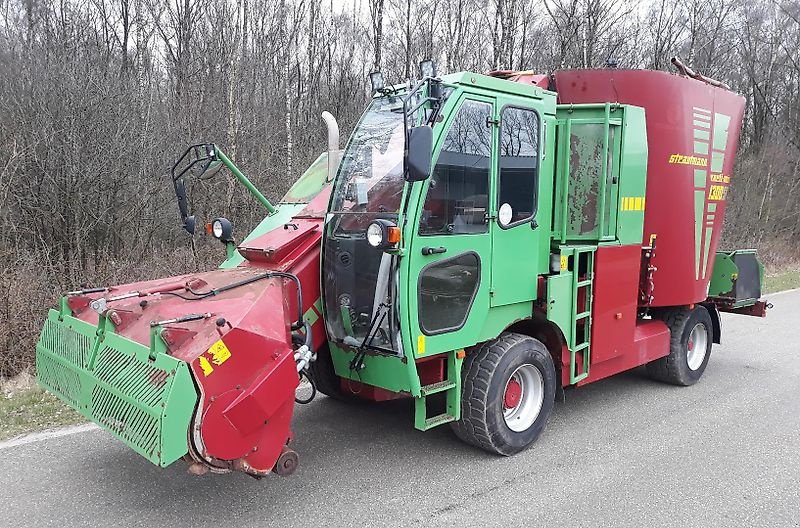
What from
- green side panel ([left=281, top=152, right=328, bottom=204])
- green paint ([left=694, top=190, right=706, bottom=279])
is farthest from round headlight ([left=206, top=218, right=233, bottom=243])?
green paint ([left=694, top=190, right=706, bottom=279])

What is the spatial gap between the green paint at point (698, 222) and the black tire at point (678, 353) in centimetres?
47

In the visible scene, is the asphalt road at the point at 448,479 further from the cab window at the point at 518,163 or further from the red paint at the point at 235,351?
the cab window at the point at 518,163

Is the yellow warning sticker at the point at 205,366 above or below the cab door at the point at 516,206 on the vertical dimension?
below

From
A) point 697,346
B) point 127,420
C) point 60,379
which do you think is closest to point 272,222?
point 60,379

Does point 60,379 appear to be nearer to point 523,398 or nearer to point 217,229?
point 217,229

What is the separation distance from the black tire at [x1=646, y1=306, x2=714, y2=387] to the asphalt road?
2.12 ft

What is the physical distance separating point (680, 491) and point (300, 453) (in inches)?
99.0

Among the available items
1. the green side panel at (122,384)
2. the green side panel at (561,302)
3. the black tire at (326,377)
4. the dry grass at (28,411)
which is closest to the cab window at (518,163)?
the green side panel at (561,302)

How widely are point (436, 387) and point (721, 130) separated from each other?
4.08m

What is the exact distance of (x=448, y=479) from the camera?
4035 millimetres

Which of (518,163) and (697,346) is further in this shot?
(697,346)

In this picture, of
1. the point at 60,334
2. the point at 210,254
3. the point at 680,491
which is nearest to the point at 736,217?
the point at 210,254

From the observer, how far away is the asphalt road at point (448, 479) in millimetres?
3547

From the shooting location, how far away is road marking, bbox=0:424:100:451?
436 centimetres
